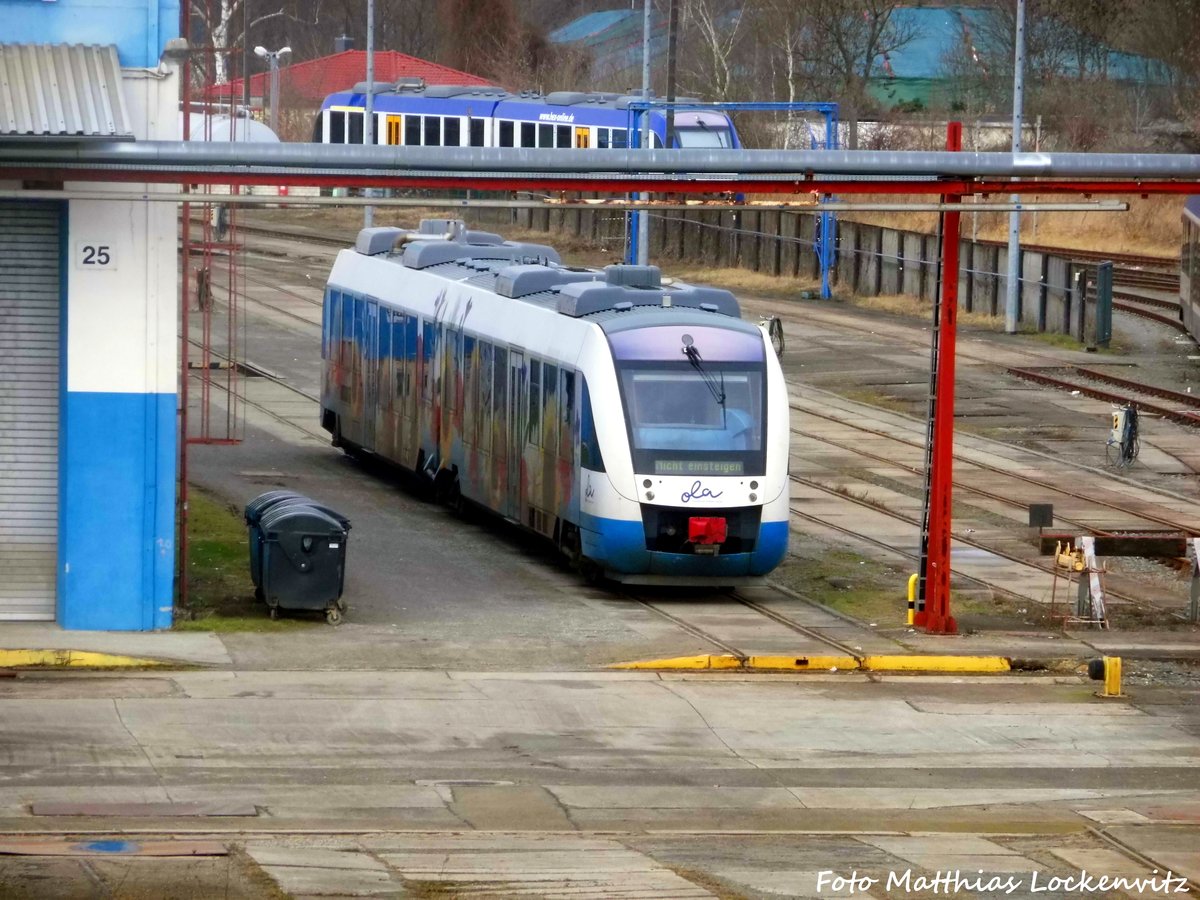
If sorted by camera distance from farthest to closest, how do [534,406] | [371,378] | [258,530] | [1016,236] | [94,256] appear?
[1016,236] < [371,378] < [534,406] < [258,530] < [94,256]

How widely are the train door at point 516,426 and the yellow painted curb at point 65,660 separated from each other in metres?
6.50

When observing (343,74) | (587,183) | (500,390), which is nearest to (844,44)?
(343,74)

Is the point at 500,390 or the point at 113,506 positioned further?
the point at 500,390

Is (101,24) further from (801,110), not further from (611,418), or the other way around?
(801,110)

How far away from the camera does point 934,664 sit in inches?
656

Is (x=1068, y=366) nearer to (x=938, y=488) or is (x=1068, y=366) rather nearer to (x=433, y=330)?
(x=433, y=330)

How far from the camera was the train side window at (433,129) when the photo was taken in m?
59.7

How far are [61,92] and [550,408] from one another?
21.2 ft

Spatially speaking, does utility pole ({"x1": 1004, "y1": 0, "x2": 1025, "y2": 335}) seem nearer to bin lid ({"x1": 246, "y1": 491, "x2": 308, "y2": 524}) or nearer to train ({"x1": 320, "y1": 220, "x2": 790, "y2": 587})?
train ({"x1": 320, "y1": 220, "x2": 790, "y2": 587})

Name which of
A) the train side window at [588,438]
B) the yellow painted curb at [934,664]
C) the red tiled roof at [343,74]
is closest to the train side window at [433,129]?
the red tiled roof at [343,74]

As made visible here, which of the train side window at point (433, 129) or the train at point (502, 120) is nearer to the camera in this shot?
the train at point (502, 120)

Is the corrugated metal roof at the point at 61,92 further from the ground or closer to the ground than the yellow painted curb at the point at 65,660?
further from the ground

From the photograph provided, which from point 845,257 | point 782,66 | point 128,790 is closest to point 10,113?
point 128,790

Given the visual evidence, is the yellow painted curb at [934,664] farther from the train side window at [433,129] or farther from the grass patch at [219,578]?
the train side window at [433,129]
